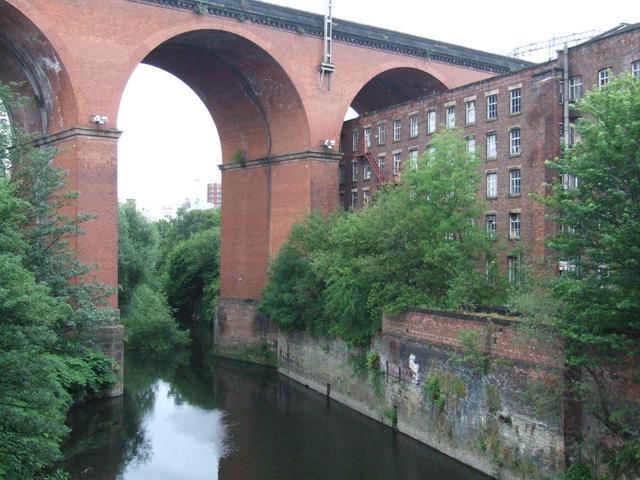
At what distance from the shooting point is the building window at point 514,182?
3281 cm

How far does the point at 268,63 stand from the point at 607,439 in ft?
84.6

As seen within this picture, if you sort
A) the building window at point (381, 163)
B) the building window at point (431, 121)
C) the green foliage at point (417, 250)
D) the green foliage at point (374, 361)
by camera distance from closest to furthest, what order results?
the green foliage at point (417, 250) → the green foliage at point (374, 361) → the building window at point (431, 121) → the building window at point (381, 163)

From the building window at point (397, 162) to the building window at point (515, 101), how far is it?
7.36 metres

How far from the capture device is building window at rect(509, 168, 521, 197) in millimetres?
32812

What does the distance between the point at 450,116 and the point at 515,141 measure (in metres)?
4.00

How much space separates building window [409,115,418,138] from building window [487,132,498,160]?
4627mm

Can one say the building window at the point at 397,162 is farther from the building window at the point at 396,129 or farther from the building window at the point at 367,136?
the building window at the point at 367,136

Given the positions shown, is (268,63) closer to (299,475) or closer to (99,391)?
(99,391)

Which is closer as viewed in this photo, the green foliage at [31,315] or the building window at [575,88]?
the green foliage at [31,315]

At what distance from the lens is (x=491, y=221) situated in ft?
112

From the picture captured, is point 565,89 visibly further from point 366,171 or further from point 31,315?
point 31,315

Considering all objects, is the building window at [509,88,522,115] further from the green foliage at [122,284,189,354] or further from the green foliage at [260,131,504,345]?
the green foliage at [122,284,189,354]

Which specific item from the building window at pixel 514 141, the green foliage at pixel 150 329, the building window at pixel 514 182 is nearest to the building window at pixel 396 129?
the building window at pixel 514 141

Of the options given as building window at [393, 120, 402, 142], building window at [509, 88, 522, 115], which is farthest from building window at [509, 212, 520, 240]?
building window at [393, 120, 402, 142]
